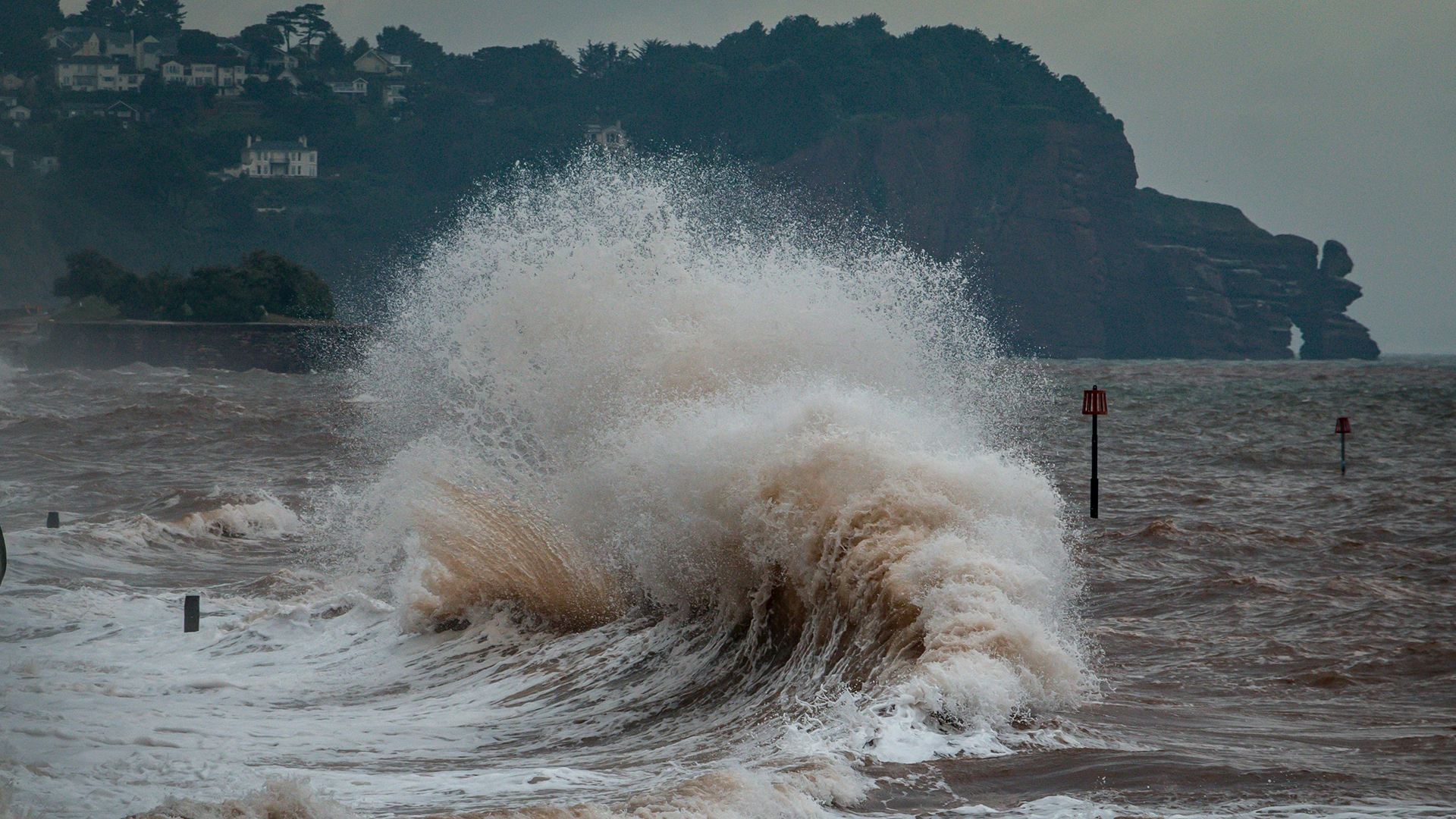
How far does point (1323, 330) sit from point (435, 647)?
613 feet

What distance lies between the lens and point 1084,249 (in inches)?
6344

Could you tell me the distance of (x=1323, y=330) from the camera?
17550 centimetres

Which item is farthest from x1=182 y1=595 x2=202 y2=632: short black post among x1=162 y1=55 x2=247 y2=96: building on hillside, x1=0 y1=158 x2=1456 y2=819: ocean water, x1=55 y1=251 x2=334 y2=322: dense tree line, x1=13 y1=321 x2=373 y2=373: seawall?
x1=162 y1=55 x2=247 y2=96: building on hillside

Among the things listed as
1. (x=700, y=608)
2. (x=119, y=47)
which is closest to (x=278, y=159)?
(x=119, y=47)

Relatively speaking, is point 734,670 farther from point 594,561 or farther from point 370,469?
point 370,469

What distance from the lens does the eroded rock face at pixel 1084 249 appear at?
159250 mm

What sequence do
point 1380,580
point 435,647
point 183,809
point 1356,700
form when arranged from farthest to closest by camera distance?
point 1380,580, point 435,647, point 1356,700, point 183,809

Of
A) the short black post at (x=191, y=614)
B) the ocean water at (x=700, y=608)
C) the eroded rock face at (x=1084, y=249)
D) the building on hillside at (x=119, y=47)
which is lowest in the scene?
the short black post at (x=191, y=614)

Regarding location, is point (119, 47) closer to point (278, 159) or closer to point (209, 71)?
point (209, 71)

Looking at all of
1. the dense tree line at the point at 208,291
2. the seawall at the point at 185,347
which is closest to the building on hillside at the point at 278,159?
the dense tree line at the point at 208,291

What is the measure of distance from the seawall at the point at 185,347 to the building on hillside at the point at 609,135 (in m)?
79.2

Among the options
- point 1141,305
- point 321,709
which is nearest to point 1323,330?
point 1141,305

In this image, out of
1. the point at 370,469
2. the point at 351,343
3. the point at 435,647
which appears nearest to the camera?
the point at 435,647

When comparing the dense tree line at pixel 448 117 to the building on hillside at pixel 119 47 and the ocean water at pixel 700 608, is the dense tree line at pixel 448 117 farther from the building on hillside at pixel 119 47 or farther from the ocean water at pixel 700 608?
the ocean water at pixel 700 608
